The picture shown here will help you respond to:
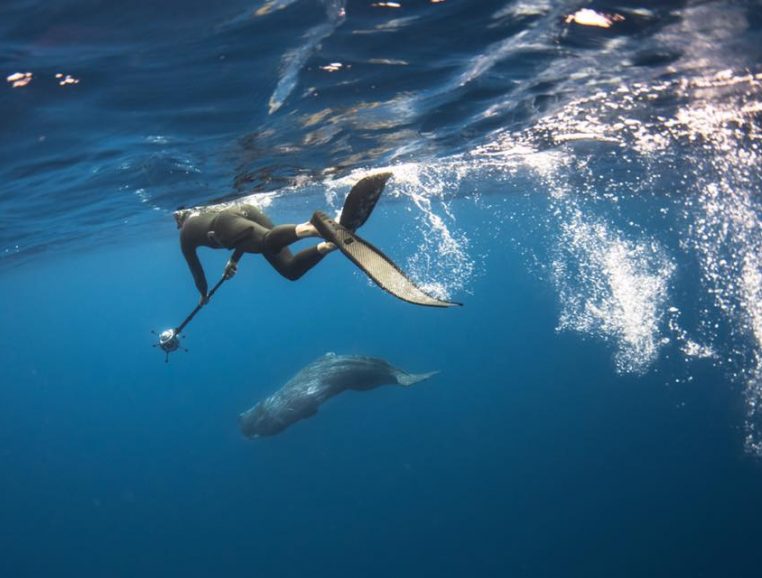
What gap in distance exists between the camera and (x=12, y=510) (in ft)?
162

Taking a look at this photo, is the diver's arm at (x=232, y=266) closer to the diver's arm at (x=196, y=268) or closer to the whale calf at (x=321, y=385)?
the diver's arm at (x=196, y=268)

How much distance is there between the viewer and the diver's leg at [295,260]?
6012 mm

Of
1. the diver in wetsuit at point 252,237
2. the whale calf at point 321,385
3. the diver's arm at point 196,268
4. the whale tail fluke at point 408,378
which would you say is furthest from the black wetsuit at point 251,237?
the whale calf at point 321,385

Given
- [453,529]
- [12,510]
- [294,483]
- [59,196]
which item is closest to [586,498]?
[453,529]

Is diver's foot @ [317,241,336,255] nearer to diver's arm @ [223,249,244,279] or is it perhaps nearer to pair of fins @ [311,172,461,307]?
pair of fins @ [311,172,461,307]

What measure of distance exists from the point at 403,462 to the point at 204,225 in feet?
85.8

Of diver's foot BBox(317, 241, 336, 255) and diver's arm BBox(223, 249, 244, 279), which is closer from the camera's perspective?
diver's foot BBox(317, 241, 336, 255)

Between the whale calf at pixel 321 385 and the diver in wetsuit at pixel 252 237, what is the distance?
8.94 meters

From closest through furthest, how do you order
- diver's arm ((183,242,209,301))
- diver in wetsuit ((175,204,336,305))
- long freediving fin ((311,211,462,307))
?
long freediving fin ((311,211,462,307))
diver in wetsuit ((175,204,336,305))
diver's arm ((183,242,209,301))

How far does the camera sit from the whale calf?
51.2 ft

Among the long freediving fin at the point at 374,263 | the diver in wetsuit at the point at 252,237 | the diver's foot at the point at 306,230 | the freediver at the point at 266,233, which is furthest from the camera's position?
the diver in wetsuit at the point at 252,237

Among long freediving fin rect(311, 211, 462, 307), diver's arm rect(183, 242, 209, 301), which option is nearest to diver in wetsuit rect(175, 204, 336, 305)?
diver's arm rect(183, 242, 209, 301)

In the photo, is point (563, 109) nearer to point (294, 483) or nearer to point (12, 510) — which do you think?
point (294, 483)

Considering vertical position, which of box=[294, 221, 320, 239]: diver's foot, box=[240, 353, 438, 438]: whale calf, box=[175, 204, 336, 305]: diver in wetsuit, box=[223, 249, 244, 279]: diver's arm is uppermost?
box=[294, 221, 320, 239]: diver's foot
